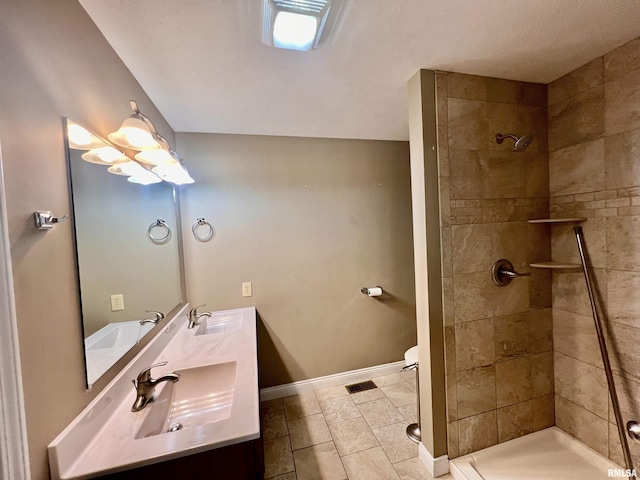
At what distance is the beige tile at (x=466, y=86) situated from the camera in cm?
149

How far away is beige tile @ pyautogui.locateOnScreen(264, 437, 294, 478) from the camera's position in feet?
5.21

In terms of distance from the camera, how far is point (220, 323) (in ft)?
6.57

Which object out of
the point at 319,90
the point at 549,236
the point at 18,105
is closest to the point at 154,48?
the point at 18,105

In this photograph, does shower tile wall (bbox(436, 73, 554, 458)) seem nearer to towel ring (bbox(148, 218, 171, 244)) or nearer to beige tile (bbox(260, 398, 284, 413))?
beige tile (bbox(260, 398, 284, 413))

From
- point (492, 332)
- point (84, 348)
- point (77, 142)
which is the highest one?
point (77, 142)

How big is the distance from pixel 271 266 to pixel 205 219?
0.70 meters

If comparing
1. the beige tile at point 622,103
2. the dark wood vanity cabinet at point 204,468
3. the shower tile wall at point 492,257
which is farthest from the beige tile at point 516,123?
the dark wood vanity cabinet at point 204,468

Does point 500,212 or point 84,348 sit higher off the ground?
point 500,212

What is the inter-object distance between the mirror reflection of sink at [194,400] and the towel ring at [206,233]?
1132 millimetres

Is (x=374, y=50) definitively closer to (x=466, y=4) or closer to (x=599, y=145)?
(x=466, y=4)

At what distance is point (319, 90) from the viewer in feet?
5.26

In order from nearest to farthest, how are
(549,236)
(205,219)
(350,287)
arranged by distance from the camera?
1. (549,236)
2. (205,219)
3. (350,287)

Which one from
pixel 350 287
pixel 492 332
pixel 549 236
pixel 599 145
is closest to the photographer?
pixel 599 145

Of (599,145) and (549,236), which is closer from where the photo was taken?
(599,145)
